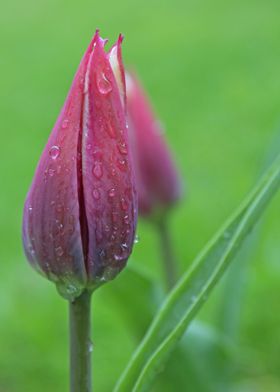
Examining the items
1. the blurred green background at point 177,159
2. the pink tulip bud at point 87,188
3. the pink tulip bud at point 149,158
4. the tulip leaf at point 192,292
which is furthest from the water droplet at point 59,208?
the pink tulip bud at point 149,158

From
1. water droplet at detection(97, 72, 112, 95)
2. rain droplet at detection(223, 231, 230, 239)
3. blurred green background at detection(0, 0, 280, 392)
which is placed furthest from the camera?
blurred green background at detection(0, 0, 280, 392)

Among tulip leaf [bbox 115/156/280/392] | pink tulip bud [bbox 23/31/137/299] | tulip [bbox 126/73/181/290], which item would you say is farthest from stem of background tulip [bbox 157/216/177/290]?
pink tulip bud [bbox 23/31/137/299]

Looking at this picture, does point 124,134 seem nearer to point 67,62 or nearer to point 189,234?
point 189,234

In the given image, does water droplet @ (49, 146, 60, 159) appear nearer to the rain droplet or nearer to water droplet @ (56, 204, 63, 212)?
water droplet @ (56, 204, 63, 212)

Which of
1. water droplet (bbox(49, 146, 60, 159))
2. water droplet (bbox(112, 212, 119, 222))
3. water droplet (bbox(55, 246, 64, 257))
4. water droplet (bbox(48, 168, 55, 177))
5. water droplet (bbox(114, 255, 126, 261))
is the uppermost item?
water droplet (bbox(49, 146, 60, 159))

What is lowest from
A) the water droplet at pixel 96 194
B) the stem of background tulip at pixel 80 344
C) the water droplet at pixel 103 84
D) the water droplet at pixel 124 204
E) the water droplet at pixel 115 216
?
the stem of background tulip at pixel 80 344

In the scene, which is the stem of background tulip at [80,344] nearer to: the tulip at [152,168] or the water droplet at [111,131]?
the water droplet at [111,131]
